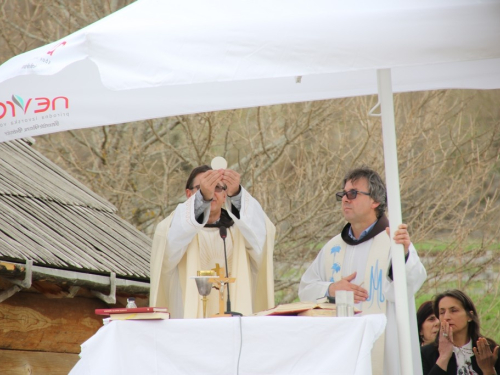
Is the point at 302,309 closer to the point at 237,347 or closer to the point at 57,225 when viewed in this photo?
the point at 237,347

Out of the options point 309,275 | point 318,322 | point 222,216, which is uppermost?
point 222,216

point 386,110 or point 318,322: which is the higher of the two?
point 386,110

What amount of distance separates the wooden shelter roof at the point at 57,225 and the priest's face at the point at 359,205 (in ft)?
6.80

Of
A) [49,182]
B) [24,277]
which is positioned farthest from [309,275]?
[49,182]

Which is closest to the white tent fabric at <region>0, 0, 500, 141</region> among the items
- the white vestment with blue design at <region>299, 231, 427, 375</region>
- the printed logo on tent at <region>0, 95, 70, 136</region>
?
the printed logo on tent at <region>0, 95, 70, 136</region>

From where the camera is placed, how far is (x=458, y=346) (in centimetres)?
574

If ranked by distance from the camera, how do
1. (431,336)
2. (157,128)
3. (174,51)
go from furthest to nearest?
(157,128), (431,336), (174,51)

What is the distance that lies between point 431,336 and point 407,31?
10.6ft

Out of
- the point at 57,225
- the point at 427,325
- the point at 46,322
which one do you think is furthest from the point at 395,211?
the point at 57,225

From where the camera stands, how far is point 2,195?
22.9 feet

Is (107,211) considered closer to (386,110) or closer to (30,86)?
(30,86)

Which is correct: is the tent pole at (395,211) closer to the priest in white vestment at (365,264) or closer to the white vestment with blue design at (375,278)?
the white vestment with blue design at (375,278)

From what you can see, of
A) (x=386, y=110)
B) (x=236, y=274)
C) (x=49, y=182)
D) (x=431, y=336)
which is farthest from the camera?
(x=49, y=182)

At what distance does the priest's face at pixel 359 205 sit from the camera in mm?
5566
